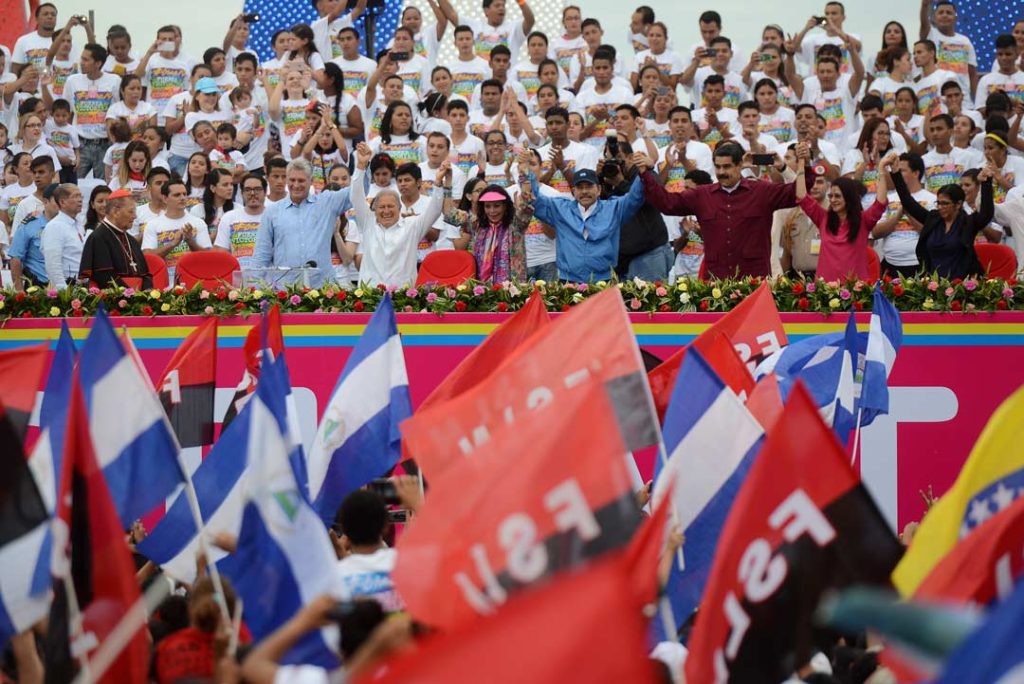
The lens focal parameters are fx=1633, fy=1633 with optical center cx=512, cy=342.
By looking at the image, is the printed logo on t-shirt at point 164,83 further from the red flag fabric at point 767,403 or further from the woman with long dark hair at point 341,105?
the red flag fabric at point 767,403

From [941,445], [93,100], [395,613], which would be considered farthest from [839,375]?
[93,100]

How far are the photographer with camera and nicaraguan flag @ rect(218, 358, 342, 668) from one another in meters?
8.21

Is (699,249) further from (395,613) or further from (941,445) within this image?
(395,613)

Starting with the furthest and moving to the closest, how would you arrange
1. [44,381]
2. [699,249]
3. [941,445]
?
[699,249], [44,381], [941,445]

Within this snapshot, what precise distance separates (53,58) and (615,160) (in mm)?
9394

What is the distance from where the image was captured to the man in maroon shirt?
14.0 meters

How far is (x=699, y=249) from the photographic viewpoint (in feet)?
54.1

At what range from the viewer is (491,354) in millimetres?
10008

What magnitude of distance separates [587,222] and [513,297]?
1.08 m

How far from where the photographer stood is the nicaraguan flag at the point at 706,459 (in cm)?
754

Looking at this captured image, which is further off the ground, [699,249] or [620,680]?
[620,680]

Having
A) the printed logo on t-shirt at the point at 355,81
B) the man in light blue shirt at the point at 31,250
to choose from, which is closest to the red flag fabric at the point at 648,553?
the man in light blue shirt at the point at 31,250

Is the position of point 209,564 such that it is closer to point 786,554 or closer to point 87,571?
point 87,571

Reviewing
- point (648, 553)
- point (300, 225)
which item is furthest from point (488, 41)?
point (648, 553)
